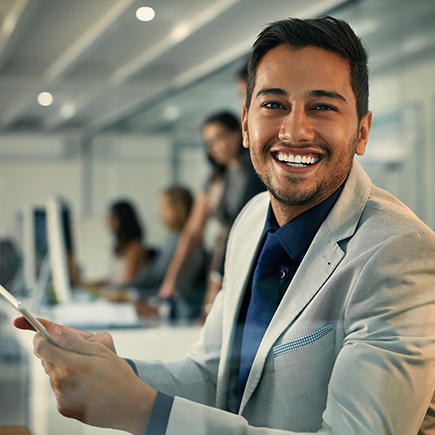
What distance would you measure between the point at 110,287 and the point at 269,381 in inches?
36.2

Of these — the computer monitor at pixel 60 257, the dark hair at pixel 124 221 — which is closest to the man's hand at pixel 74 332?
the computer monitor at pixel 60 257

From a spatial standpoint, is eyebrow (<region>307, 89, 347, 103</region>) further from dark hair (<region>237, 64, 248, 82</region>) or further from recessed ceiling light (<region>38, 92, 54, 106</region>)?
recessed ceiling light (<region>38, 92, 54, 106</region>)

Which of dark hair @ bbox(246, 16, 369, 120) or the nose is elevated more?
dark hair @ bbox(246, 16, 369, 120)

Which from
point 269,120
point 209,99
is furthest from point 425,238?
point 209,99

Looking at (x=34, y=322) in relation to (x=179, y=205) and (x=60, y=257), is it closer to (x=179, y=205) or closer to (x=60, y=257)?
(x=60, y=257)

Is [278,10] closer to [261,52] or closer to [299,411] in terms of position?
[261,52]

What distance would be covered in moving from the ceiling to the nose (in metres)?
0.12

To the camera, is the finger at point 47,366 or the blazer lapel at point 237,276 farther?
the blazer lapel at point 237,276

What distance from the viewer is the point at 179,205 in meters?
2.57

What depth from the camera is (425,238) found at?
56 cm

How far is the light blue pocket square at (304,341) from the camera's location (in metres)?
0.55

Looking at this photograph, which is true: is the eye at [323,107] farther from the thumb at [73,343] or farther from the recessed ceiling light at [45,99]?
the recessed ceiling light at [45,99]

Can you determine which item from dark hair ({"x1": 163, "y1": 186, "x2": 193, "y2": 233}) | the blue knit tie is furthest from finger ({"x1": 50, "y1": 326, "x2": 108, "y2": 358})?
dark hair ({"x1": 163, "y1": 186, "x2": 193, "y2": 233})

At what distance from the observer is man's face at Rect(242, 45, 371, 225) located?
546 mm
